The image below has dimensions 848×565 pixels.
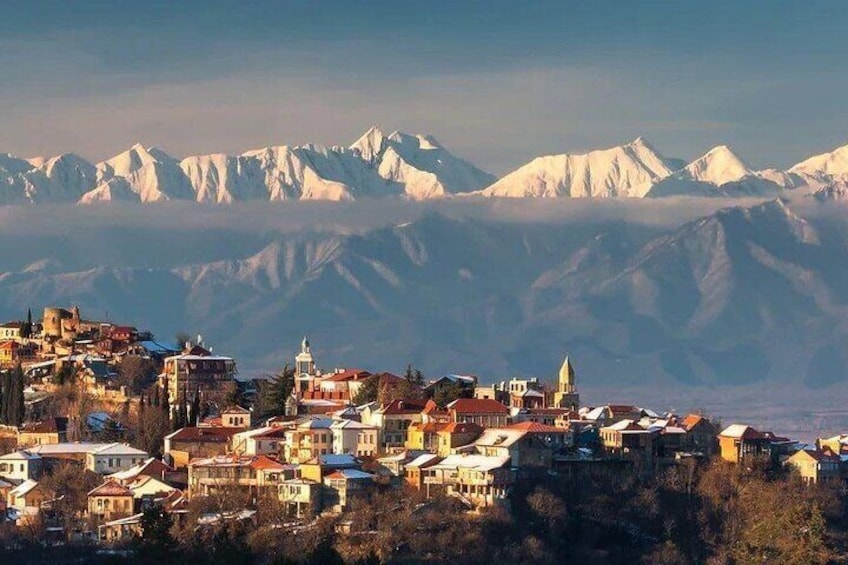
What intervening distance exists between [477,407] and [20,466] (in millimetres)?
17396

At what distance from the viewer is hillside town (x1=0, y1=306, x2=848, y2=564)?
9975 cm

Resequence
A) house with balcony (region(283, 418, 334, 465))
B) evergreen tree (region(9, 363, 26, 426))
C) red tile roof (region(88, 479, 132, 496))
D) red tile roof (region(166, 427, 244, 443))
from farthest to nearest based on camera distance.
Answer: evergreen tree (region(9, 363, 26, 426)) < red tile roof (region(166, 427, 244, 443)) < house with balcony (region(283, 418, 334, 465)) < red tile roof (region(88, 479, 132, 496))

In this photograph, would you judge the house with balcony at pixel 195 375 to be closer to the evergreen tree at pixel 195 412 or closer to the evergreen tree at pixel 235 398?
the evergreen tree at pixel 235 398

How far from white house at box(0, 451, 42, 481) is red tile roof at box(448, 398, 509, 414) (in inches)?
622

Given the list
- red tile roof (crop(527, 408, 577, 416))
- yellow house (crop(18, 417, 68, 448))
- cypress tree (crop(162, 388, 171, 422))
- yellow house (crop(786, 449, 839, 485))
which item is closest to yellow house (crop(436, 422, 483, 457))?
red tile roof (crop(527, 408, 577, 416))

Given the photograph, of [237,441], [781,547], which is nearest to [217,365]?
[237,441]

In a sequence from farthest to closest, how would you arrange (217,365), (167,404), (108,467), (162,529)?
(217,365) < (167,404) < (108,467) < (162,529)

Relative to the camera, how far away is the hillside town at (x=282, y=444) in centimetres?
9975

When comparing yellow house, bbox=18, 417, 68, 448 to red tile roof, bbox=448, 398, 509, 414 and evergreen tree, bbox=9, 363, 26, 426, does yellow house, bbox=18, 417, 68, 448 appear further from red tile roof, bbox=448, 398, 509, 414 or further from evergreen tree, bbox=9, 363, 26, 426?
red tile roof, bbox=448, 398, 509, 414

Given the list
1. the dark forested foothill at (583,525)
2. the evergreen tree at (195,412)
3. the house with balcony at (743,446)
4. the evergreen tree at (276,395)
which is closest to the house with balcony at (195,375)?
the evergreen tree at (276,395)

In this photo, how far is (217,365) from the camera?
401 ft

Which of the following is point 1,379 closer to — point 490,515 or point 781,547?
point 490,515

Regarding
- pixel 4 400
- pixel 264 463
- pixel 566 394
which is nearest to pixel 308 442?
pixel 264 463

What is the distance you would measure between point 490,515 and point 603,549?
15.4 ft
